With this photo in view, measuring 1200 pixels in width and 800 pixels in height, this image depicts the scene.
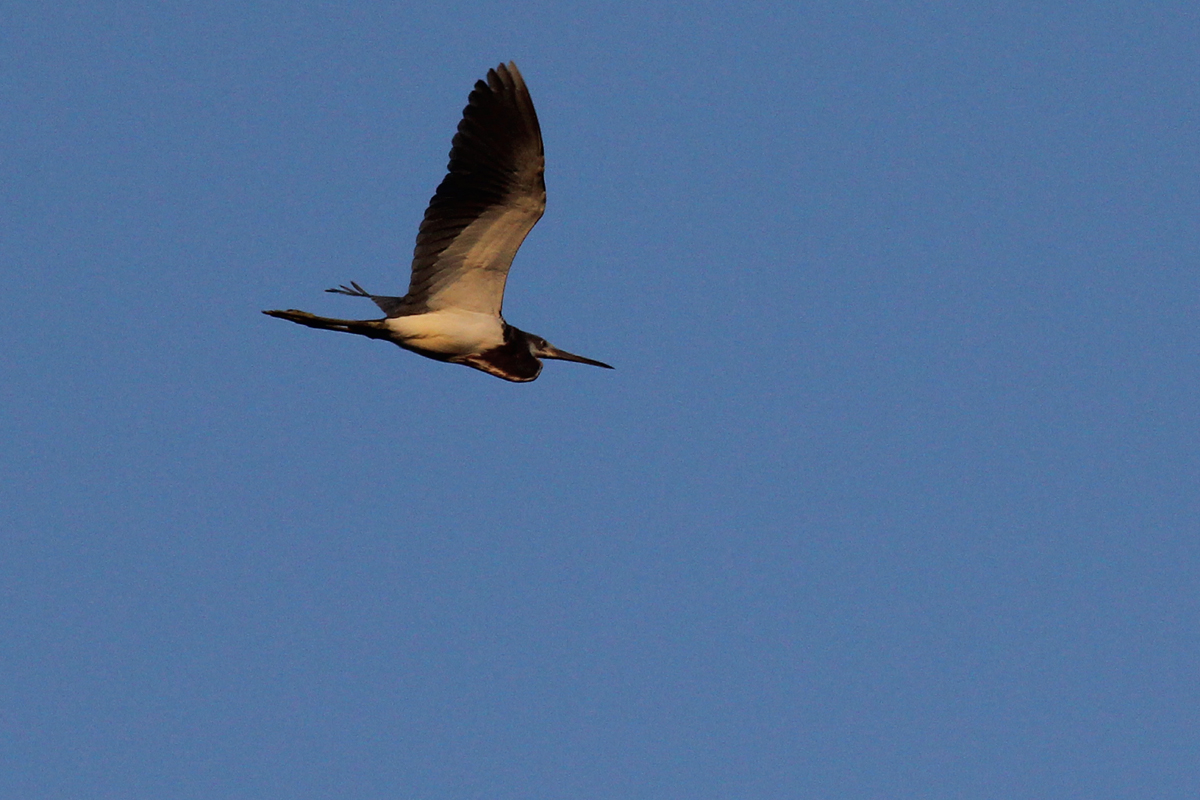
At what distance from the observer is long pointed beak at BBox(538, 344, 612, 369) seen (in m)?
15.6

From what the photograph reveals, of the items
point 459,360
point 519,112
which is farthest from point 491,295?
point 519,112

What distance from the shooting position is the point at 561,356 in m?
15.8

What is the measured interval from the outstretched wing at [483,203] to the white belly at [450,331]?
114mm

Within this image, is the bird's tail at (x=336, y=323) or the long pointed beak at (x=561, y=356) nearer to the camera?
the bird's tail at (x=336, y=323)

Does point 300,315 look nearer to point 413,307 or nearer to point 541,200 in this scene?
point 413,307

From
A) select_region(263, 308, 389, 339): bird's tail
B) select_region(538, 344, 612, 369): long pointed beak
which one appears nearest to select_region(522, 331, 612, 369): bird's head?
select_region(538, 344, 612, 369): long pointed beak

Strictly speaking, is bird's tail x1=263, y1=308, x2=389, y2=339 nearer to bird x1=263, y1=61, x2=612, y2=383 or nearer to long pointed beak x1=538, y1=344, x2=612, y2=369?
bird x1=263, y1=61, x2=612, y2=383

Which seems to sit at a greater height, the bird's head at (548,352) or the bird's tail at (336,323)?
the bird's head at (548,352)

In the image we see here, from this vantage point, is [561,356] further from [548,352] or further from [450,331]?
[450,331]

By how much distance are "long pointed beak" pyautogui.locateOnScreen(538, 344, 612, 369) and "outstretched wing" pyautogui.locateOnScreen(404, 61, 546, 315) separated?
132cm

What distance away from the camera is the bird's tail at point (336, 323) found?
1311 cm

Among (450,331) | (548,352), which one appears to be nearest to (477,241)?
(450,331)

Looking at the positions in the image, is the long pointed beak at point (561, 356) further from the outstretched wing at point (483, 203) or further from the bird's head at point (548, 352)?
the outstretched wing at point (483, 203)

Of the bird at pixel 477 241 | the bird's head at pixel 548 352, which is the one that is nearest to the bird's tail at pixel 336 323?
the bird at pixel 477 241
